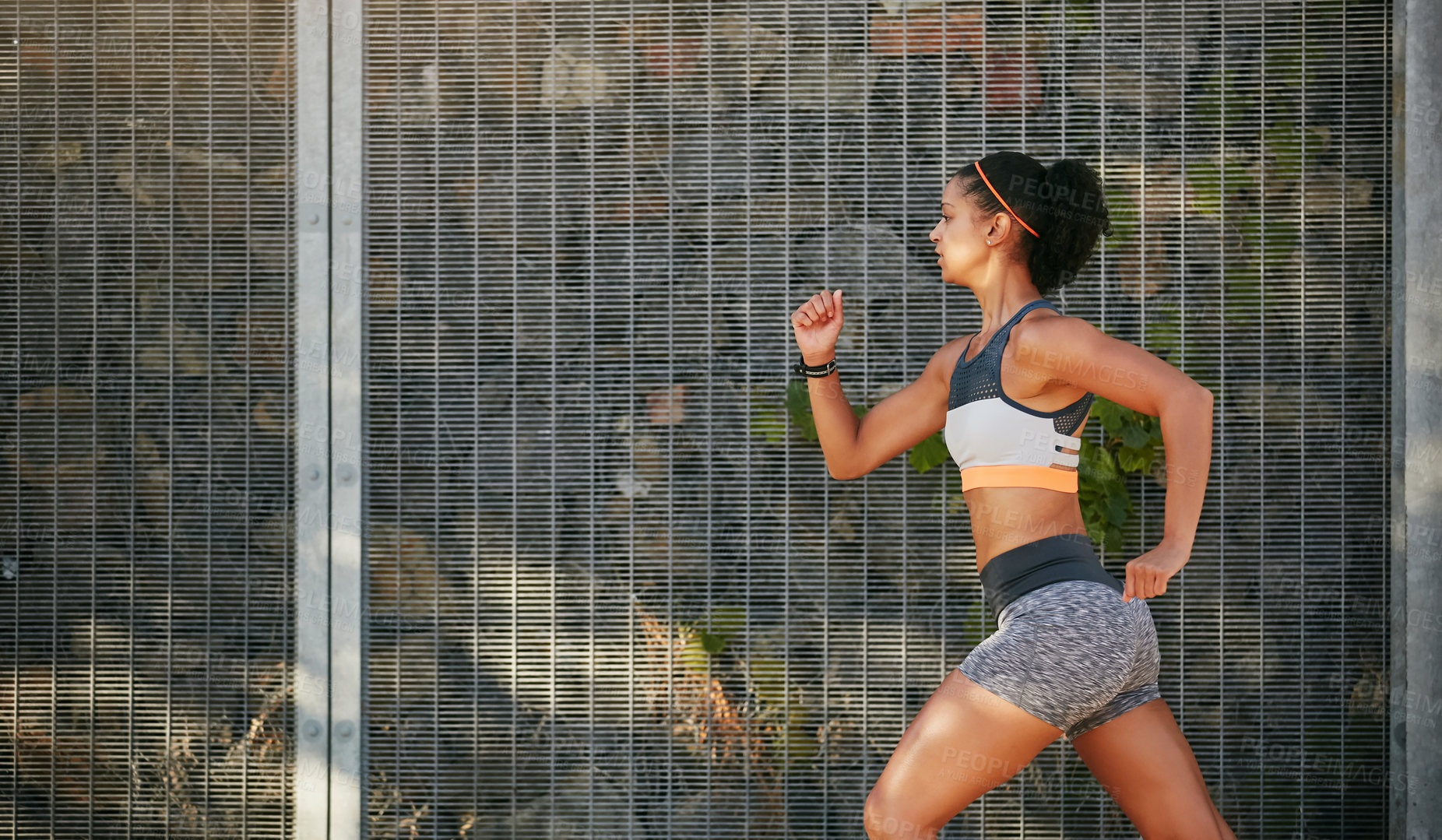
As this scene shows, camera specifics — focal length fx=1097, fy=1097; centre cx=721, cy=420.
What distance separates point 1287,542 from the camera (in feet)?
9.83

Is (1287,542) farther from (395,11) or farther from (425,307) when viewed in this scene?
(395,11)

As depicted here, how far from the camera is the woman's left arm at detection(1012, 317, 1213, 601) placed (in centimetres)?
184

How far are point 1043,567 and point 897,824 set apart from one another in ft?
1.68

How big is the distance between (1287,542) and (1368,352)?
566 millimetres

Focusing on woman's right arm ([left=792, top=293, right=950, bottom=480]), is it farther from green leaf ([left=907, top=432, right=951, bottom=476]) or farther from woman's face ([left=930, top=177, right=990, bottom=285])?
green leaf ([left=907, top=432, right=951, bottom=476])

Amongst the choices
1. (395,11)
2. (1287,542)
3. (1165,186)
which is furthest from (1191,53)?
(395,11)

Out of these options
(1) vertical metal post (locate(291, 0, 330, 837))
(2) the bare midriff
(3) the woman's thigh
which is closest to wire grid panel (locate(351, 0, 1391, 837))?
(1) vertical metal post (locate(291, 0, 330, 837))

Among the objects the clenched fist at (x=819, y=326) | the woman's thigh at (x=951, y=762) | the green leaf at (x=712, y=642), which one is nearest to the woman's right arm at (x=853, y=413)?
the clenched fist at (x=819, y=326)

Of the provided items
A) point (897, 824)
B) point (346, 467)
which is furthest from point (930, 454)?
point (346, 467)

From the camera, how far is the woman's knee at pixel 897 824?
183 cm

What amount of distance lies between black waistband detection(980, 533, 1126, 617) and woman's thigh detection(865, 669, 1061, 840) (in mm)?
204

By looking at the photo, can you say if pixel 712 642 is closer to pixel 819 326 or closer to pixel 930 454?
pixel 930 454

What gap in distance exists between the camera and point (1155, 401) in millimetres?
1886

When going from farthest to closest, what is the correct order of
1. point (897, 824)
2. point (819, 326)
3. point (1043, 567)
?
point (819, 326)
point (1043, 567)
point (897, 824)
